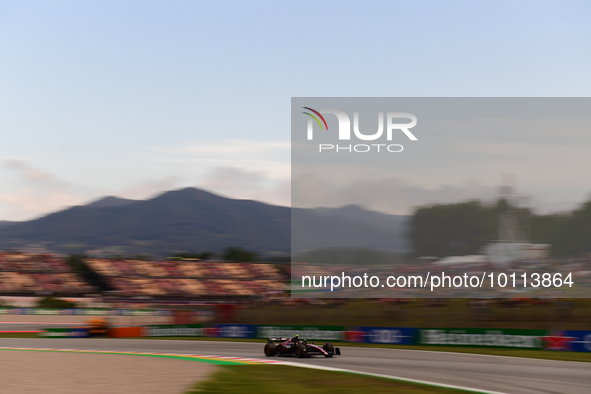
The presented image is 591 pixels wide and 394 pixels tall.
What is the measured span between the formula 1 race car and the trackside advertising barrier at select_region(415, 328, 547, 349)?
525cm

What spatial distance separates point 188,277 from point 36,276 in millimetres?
14504

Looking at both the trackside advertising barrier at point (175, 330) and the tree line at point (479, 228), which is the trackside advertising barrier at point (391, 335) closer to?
the tree line at point (479, 228)

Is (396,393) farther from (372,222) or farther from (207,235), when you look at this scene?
(207,235)

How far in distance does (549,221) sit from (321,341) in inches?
441

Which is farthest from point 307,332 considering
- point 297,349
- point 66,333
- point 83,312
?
point 83,312

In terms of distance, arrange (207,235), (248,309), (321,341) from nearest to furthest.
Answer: (321,341) → (248,309) → (207,235)

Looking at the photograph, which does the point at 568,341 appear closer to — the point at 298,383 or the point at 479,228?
the point at 479,228

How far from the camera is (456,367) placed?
43.2 ft

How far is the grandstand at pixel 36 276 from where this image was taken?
2087 inches

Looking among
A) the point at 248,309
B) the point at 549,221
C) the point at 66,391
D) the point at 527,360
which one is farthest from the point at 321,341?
the point at 66,391

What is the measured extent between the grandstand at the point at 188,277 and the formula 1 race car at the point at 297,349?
39.3m

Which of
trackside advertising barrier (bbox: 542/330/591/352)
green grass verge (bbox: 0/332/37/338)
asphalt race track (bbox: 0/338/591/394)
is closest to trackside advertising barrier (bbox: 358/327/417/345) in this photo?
asphalt race track (bbox: 0/338/591/394)

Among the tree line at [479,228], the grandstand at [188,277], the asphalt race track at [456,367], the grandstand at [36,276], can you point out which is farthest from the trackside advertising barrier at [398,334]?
the grandstand at [36,276]

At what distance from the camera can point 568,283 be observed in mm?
22344
